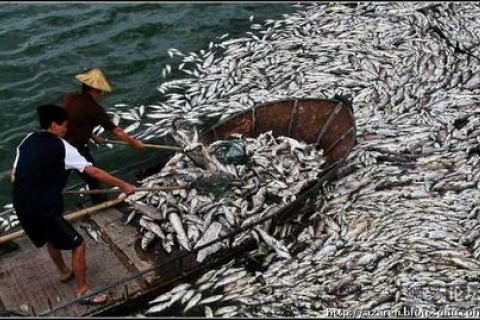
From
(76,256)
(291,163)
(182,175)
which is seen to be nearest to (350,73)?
(291,163)

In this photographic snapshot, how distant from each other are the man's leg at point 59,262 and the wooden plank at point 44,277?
0.40ft

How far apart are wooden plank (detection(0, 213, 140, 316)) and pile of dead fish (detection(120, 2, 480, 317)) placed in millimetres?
817

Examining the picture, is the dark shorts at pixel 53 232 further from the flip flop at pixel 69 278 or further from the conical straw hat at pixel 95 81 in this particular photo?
the conical straw hat at pixel 95 81

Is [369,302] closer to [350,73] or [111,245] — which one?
[111,245]

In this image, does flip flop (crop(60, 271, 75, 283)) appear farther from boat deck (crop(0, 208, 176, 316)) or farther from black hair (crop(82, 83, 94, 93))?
black hair (crop(82, 83, 94, 93))

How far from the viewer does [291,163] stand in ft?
26.5

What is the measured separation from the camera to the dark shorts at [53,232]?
5762mm

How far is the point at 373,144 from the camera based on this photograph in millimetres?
9234

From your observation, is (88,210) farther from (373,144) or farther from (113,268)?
(373,144)

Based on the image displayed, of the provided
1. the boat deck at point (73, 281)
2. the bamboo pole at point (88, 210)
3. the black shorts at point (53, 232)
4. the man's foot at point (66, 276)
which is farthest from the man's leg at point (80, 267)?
the bamboo pole at point (88, 210)

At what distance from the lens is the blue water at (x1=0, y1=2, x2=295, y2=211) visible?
11.4m

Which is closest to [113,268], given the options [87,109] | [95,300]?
[95,300]

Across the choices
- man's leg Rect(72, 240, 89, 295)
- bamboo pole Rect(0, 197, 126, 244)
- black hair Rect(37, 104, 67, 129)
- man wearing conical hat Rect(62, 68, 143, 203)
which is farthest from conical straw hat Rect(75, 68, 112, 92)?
man's leg Rect(72, 240, 89, 295)

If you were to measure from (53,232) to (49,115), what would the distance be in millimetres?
1334
